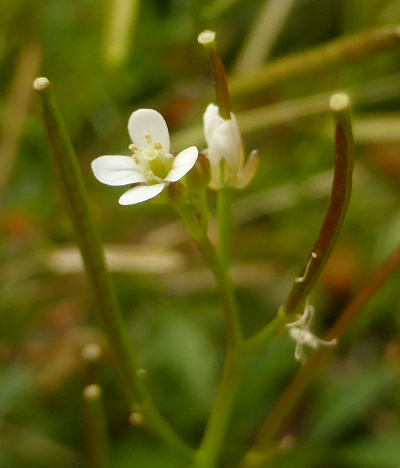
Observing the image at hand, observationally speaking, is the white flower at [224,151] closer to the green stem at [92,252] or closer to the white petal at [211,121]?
the white petal at [211,121]

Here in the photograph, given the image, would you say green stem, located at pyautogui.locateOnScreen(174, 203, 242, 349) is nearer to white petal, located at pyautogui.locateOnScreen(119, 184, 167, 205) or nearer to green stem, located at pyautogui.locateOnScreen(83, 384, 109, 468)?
white petal, located at pyautogui.locateOnScreen(119, 184, 167, 205)

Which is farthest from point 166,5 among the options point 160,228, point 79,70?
point 160,228

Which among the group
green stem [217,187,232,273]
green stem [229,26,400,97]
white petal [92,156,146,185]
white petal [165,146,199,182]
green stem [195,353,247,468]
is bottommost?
green stem [195,353,247,468]

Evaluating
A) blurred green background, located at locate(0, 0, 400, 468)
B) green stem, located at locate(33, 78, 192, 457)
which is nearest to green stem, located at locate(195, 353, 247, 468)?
green stem, located at locate(33, 78, 192, 457)

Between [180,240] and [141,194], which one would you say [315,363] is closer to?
[141,194]

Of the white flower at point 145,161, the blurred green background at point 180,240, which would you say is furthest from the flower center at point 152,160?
the blurred green background at point 180,240

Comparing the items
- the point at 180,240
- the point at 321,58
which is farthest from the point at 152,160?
the point at 180,240
